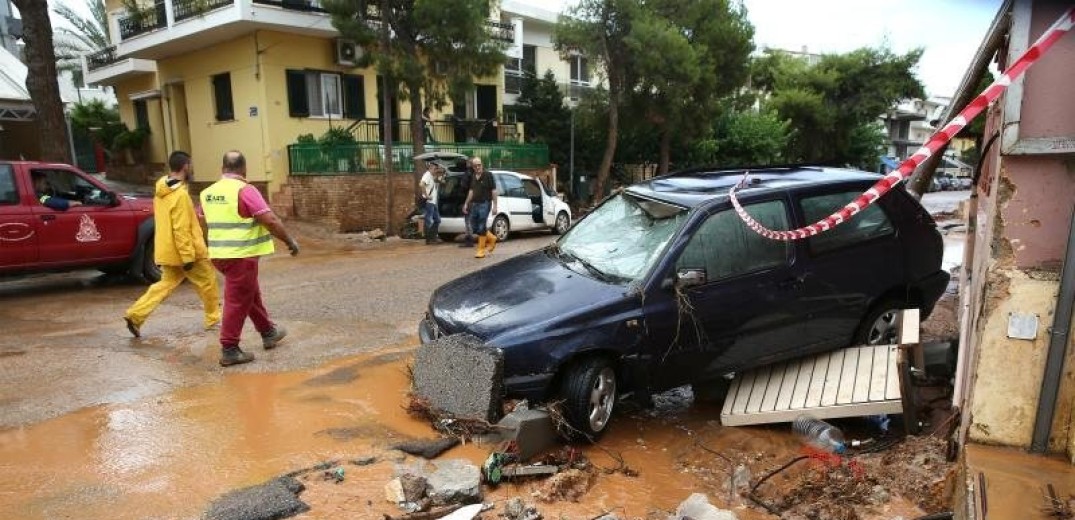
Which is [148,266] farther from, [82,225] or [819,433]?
[819,433]

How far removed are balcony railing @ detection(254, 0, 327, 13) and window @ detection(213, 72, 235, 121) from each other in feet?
10.1

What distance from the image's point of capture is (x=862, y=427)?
16.4 feet

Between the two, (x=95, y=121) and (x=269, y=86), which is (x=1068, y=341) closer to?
(x=269, y=86)

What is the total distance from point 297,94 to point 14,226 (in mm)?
10860

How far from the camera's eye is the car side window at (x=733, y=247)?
4.64m

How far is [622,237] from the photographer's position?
5.06 m

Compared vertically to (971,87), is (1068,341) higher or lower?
lower

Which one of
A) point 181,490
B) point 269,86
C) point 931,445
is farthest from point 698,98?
point 181,490

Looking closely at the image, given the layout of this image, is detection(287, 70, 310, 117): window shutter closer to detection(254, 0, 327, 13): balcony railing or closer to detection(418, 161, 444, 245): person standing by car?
detection(254, 0, 327, 13): balcony railing

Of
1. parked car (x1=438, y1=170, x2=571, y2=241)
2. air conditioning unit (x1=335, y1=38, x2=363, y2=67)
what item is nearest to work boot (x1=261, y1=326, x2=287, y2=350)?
parked car (x1=438, y1=170, x2=571, y2=241)

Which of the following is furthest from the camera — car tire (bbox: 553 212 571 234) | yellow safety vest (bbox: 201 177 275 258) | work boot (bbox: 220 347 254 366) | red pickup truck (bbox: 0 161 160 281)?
car tire (bbox: 553 212 571 234)

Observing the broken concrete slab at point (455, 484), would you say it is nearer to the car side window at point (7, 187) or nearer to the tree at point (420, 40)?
the car side window at point (7, 187)

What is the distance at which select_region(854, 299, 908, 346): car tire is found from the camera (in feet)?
17.8

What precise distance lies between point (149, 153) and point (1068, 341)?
26.1 m
